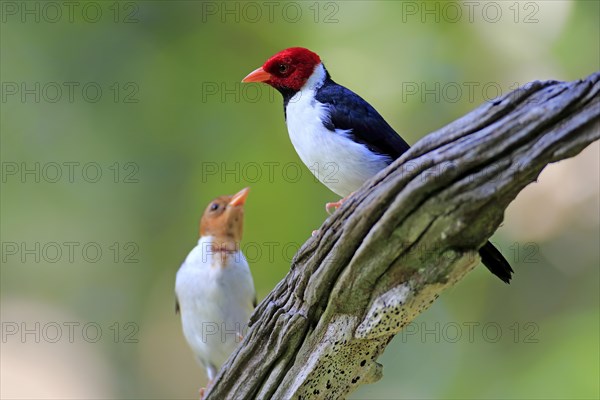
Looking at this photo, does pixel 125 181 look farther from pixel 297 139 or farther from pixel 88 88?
pixel 297 139

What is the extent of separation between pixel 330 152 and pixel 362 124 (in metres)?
0.22

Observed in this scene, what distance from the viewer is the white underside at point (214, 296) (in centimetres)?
485

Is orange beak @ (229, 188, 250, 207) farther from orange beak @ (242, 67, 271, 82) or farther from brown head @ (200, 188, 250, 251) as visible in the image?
orange beak @ (242, 67, 271, 82)

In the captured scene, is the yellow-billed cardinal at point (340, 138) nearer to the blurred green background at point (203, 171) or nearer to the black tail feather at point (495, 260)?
the black tail feather at point (495, 260)

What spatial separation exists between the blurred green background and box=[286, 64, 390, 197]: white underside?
1.42 metres

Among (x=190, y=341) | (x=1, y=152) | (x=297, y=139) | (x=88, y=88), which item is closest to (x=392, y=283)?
(x=297, y=139)

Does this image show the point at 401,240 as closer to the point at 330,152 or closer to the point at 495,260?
the point at 495,260

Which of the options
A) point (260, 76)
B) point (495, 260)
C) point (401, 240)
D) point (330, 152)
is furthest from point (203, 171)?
point (401, 240)

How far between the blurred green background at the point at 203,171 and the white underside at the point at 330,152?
1421 millimetres

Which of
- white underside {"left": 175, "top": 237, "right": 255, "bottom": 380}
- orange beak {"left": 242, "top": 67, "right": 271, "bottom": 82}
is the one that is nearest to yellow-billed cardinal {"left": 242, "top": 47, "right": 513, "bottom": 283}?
orange beak {"left": 242, "top": 67, "right": 271, "bottom": 82}

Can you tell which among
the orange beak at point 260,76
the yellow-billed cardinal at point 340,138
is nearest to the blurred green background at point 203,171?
the orange beak at point 260,76

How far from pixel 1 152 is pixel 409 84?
3055 mm

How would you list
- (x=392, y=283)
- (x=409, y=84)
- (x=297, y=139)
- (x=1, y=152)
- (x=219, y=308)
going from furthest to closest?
(x=1, y=152) < (x=409, y=84) < (x=219, y=308) < (x=297, y=139) < (x=392, y=283)

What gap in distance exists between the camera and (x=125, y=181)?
560 cm
